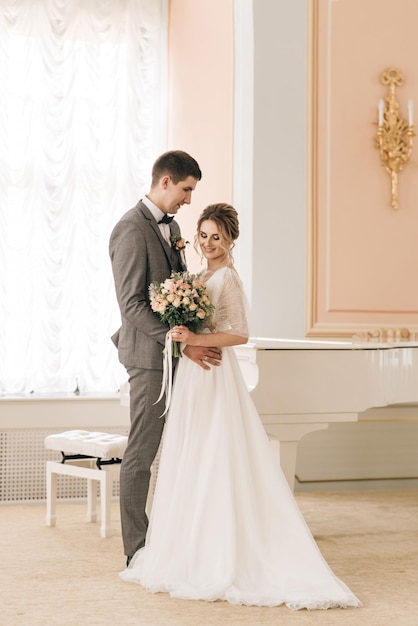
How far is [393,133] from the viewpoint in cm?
572

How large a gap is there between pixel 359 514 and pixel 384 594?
1.69 meters

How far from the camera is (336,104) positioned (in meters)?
5.62

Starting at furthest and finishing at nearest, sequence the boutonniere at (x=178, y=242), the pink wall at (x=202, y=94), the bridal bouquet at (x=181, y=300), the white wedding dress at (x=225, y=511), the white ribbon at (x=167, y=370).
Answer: the pink wall at (x=202, y=94) → the boutonniere at (x=178, y=242) → the white ribbon at (x=167, y=370) → the bridal bouquet at (x=181, y=300) → the white wedding dress at (x=225, y=511)

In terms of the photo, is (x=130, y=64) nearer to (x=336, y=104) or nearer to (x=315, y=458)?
(x=336, y=104)

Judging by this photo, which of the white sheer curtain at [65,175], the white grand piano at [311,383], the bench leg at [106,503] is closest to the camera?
the white grand piano at [311,383]

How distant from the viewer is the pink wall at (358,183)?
5582 mm

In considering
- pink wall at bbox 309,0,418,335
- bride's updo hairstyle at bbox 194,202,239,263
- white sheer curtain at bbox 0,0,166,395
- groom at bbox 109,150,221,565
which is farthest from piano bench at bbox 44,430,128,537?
pink wall at bbox 309,0,418,335

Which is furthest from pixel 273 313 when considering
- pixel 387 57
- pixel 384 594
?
pixel 384 594

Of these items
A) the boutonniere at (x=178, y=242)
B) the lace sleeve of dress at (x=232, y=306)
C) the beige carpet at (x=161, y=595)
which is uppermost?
the boutonniere at (x=178, y=242)

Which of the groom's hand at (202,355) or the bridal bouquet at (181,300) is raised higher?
the bridal bouquet at (181,300)

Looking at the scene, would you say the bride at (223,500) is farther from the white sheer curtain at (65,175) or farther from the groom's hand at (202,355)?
the white sheer curtain at (65,175)

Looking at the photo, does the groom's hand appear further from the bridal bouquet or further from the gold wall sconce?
the gold wall sconce

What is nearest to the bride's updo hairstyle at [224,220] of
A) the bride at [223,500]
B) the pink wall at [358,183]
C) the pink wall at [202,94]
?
the bride at [223,500]

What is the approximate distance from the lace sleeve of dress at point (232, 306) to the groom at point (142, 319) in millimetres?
→ 128
